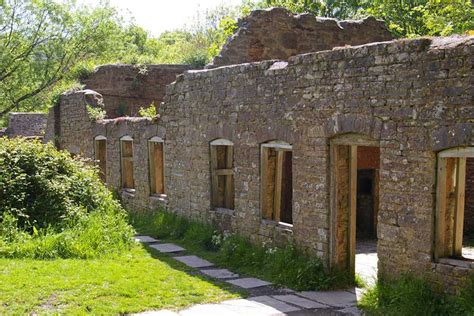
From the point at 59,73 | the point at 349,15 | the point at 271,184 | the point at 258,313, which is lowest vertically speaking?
the point at 258,313

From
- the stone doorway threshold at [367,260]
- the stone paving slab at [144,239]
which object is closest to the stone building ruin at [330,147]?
the stone doorway threshold at [367,260]

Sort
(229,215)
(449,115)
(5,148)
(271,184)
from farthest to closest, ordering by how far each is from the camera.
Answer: (5,148)
(229,215)
(271,184)
(449,115)

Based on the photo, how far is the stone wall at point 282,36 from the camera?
14305 millimetres

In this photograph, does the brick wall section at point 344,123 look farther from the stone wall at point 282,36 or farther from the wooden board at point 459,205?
the stone wall at point 282,36

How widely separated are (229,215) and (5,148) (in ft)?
16.9

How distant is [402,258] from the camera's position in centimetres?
804

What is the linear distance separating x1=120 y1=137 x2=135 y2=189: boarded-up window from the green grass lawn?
672cm

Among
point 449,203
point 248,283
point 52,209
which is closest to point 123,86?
point 52,209

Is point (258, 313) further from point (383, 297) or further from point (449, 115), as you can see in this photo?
point (449, 115)

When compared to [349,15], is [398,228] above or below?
below

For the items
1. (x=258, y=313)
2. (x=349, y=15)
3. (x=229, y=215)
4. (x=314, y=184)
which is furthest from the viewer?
(x=349, y=15)

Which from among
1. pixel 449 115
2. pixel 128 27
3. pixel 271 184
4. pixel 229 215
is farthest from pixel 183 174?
pixel 128 27

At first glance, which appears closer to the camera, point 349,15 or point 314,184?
point 314,184

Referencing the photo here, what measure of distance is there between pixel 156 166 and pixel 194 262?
476cm
